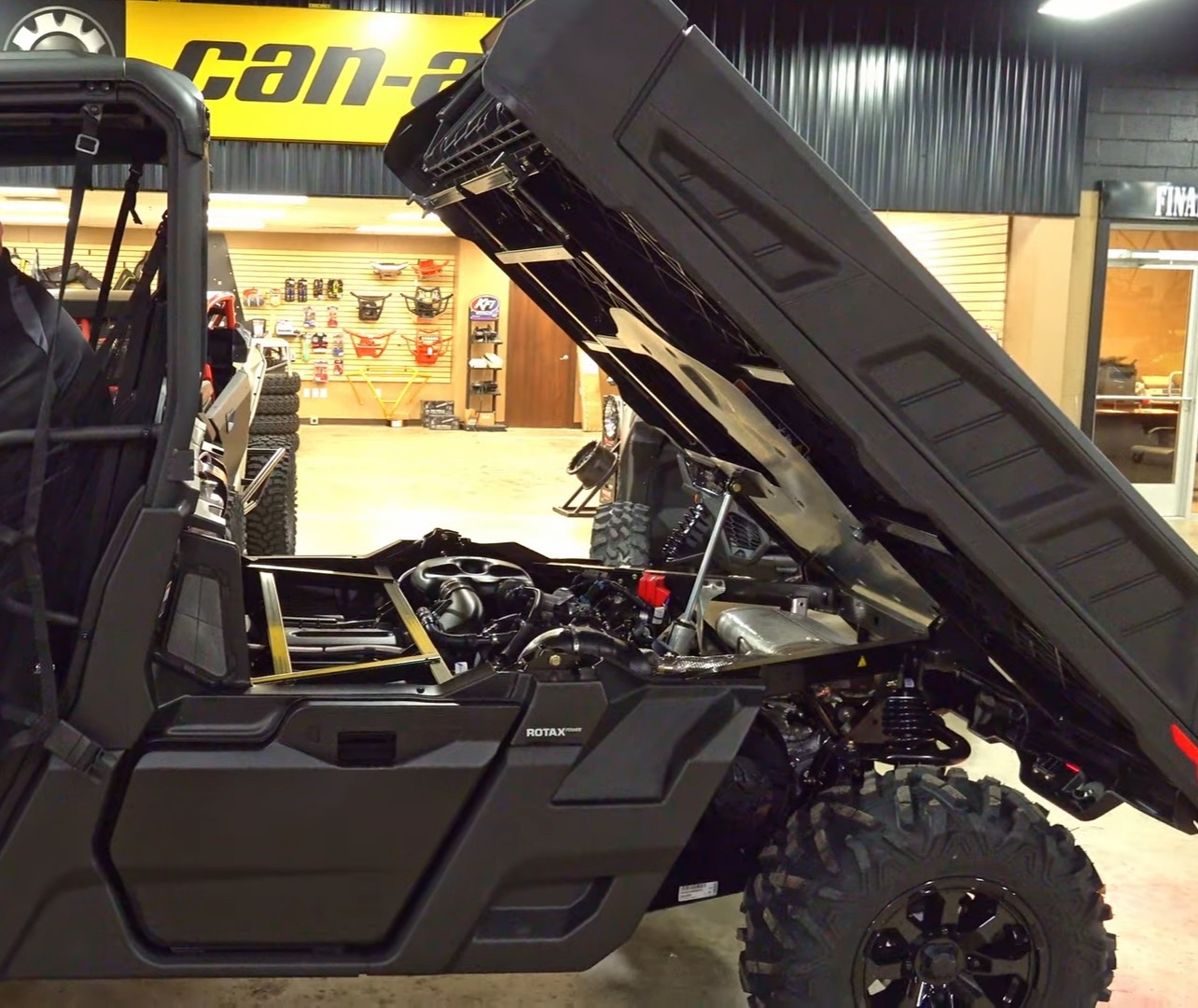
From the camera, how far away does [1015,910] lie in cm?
250

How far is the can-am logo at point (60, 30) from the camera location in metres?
10.9

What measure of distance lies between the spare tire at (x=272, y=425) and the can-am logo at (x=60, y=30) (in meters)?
5.07

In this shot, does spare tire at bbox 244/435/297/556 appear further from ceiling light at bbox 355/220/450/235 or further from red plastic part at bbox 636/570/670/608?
ceiling light at bbox 355/220/450/235

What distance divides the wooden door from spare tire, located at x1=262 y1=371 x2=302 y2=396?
37.3ft

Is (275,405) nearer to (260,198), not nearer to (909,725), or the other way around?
(260,198)

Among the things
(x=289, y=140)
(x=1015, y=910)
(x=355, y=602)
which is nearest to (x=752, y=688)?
(x=1015, y=910)

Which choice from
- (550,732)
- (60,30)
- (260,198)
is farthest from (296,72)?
(550,732)

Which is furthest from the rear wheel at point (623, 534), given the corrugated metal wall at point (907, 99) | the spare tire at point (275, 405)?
the corrugated metal wall at point (907, 99)

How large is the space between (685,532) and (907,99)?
25.2 ft

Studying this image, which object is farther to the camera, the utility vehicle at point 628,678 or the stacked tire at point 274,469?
the stacked tire at point 274,469

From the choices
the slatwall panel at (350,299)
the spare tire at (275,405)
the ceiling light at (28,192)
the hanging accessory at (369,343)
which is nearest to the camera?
the spare tire at (275,405)

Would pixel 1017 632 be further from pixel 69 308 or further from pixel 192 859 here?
pixel 69 308

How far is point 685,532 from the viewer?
5867mm

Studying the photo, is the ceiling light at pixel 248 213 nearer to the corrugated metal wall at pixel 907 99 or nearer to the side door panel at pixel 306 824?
the corrugated metal wall at pixel 907 99
